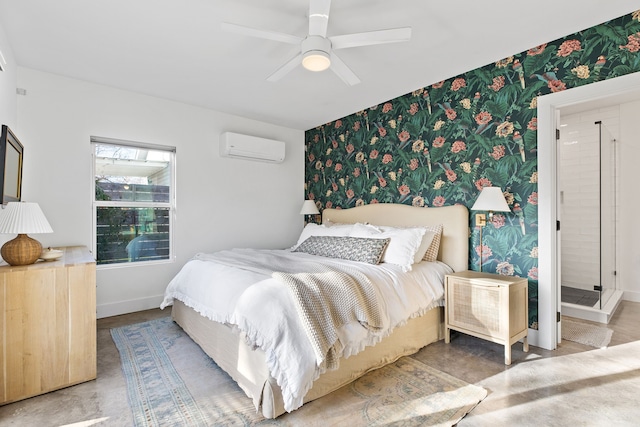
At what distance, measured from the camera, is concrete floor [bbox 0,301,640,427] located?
173 centimetres

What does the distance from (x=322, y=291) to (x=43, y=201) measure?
10.0 feet

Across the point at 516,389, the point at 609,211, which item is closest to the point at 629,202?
the point at 609,211

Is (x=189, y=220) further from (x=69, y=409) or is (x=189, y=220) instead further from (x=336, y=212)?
(x=69, y=409)

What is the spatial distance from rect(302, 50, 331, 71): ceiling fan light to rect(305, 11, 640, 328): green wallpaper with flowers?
1730 millimetres

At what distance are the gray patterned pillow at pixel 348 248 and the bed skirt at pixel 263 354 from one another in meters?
0.65

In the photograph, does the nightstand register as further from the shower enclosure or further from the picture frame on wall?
the picture frame on wall

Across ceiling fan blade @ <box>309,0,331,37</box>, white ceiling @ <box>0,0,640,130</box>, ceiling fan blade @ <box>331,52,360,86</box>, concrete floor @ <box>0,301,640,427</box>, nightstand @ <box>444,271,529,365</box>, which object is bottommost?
concrete floor @ <box>0,301,640,427</box>

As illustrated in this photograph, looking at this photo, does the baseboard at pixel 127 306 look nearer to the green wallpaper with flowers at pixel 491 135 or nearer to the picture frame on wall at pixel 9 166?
the picture frame on wall at pixel 9 166

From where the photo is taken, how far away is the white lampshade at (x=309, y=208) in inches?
188

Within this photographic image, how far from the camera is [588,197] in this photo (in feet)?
13.8

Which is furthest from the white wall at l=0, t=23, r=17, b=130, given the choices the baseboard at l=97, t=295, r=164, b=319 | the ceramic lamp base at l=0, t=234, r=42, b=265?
the baseboard at l=97, t=295, r=164, b=319

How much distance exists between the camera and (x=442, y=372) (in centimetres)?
223

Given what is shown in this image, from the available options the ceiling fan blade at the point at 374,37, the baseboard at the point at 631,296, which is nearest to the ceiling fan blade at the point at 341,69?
the ceiling fan blade at the point at 374,37

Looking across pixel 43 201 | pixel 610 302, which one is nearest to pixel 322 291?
pixel 43 201
